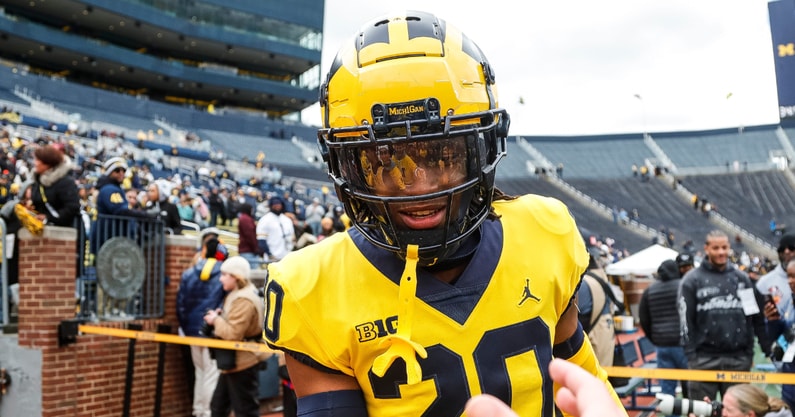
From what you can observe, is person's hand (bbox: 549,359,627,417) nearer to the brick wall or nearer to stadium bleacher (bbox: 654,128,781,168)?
the brick wall

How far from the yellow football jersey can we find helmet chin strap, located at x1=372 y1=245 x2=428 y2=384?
1.4 inches

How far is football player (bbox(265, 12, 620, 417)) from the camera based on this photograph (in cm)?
157

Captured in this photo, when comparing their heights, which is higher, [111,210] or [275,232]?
[111,210]

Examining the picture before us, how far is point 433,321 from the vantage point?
159cm

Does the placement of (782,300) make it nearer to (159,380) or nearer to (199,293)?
(199,293)

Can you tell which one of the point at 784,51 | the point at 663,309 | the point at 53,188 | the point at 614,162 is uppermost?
the point at 614,162

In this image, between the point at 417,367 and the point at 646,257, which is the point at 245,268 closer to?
the point at 417,367

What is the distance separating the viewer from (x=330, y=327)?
159cm

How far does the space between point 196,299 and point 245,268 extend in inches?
43.5

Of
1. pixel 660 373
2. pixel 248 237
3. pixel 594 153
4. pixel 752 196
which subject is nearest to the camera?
pixel 660 373

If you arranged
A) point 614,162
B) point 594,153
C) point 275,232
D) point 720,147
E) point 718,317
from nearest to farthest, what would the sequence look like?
point 718,317
point 275,232
point 720,147
point 614,162
point 594,153

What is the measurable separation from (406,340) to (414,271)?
0.16 meters

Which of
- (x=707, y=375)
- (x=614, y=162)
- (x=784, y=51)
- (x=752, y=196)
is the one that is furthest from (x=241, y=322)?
(x=614, y=162)

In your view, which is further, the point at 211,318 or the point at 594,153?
the point at 594,153
